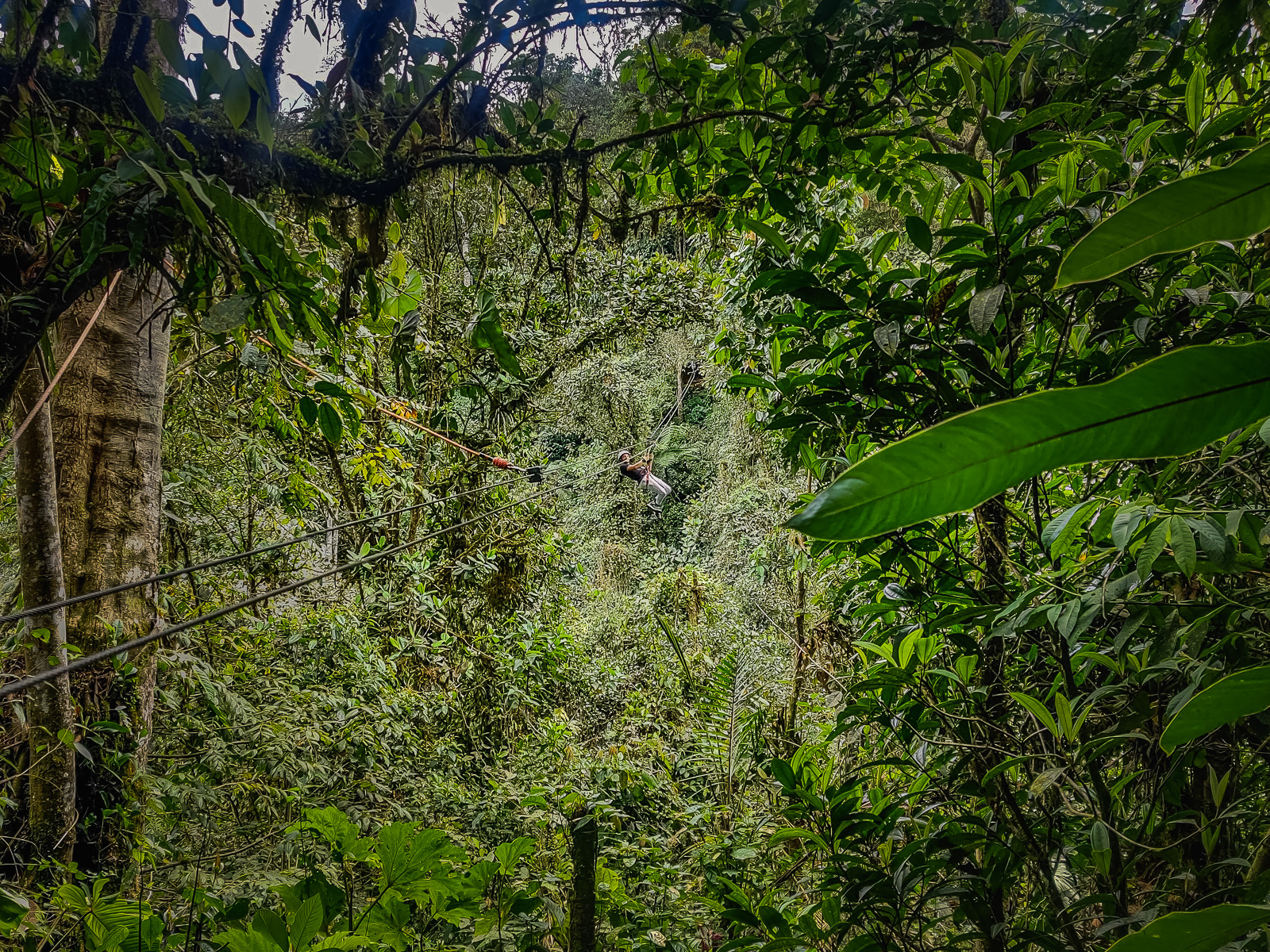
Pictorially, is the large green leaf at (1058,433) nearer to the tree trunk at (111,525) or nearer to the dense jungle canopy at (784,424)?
the dense jungle canopy at (784,424)

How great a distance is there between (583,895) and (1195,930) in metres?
0.93

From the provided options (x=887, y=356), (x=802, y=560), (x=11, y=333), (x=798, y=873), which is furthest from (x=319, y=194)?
(x=802, y=560)

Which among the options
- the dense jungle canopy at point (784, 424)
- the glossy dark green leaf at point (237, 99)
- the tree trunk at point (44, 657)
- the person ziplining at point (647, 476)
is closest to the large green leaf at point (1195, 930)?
the dense jungle canopy at point (784, 424)

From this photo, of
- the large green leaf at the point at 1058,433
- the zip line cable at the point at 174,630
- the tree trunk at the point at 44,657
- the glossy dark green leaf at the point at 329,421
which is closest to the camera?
the large green leaf at the point at 1058,433

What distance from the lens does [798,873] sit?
150cm

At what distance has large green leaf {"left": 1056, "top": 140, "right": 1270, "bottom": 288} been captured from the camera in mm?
155

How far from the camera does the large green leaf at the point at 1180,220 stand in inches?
6.1

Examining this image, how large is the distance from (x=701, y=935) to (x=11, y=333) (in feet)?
5.64

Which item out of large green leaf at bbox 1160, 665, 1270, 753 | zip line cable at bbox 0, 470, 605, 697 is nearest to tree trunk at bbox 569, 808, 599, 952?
zip line cable at bbox 0, 470, 605, 697

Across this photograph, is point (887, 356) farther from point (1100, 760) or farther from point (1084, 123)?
point (1100, 760)

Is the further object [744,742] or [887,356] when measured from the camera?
[744,742]

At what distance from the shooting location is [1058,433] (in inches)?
5.6

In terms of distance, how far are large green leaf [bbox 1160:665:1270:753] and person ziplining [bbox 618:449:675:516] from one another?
461 centimetres

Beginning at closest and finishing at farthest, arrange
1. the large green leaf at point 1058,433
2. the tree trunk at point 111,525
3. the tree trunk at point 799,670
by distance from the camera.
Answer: the large green leaf at point 1058,433 < the tree trunk at point 111,525 < the tree trunk at point 799,670
